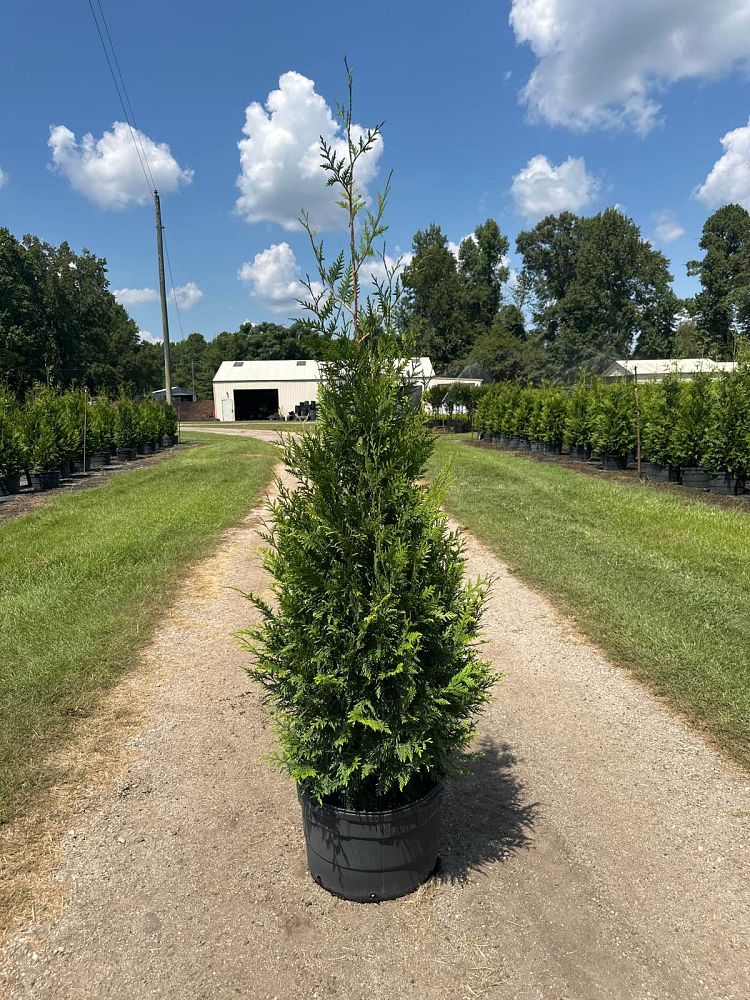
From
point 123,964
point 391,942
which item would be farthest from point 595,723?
point 123,964

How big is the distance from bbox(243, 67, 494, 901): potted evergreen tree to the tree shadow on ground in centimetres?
24

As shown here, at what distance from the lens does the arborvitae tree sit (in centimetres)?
234

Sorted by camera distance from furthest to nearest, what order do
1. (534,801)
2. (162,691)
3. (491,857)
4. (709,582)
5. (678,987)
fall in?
(709,582) < (162,691) < (534,801) < (491,857) < (678,987)

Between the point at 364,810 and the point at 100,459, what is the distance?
18.6 metres

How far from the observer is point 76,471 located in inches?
691

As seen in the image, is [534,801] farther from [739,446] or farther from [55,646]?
[739,446]

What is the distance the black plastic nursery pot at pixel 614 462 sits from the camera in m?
15.7

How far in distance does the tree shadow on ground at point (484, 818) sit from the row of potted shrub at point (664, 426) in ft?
33.0

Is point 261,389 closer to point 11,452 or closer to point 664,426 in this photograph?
point 11,452

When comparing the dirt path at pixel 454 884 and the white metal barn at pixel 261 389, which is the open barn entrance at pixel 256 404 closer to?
the white metal barn at pixel 261 389

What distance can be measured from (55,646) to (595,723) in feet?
13.4

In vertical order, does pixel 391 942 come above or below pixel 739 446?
below

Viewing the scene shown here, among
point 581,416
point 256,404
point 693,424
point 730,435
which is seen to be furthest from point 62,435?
point 256,404

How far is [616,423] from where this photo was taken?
15477 millimetres
